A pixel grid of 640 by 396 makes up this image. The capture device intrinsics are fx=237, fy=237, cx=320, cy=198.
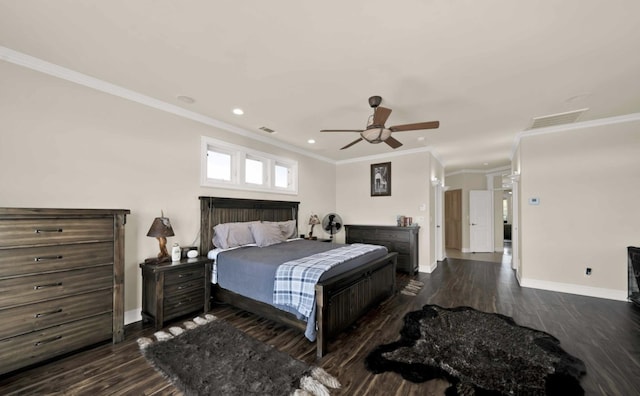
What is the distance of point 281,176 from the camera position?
17.3ft

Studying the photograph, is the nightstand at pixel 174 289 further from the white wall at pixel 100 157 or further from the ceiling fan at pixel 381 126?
the ceiling fan at pixel 381 126

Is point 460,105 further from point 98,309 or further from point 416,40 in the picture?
point 98,309

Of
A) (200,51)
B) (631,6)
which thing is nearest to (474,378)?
(631,6)

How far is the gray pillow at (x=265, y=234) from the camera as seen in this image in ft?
12.6

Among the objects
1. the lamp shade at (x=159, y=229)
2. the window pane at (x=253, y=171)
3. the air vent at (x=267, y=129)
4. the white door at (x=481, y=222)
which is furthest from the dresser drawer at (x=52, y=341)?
the white door at (x=481, y=222)

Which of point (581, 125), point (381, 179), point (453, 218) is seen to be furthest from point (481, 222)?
point (581, 125)

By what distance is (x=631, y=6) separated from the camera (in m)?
1.65

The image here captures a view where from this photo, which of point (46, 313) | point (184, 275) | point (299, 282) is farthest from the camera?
point (184, 275)

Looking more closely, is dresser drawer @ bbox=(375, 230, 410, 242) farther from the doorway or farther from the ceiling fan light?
the doorway

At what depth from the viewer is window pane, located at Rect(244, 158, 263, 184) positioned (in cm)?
448

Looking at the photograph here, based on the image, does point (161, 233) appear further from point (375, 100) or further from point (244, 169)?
point (375, 100)

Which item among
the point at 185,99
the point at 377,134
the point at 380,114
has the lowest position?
the point at 377,134

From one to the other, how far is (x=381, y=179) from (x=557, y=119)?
3.24 metres

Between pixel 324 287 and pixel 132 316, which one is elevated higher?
pixel 324 287
